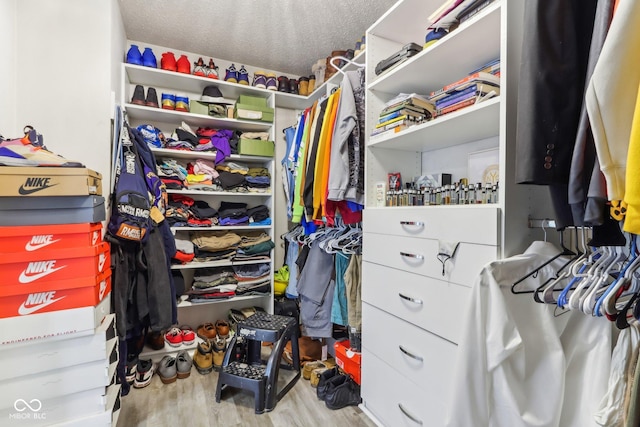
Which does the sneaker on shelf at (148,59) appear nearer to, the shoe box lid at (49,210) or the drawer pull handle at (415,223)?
the shoe box lid at (49,210)

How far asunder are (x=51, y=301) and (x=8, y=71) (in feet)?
3.78

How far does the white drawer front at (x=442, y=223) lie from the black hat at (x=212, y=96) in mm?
1645

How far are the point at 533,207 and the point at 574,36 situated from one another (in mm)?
517

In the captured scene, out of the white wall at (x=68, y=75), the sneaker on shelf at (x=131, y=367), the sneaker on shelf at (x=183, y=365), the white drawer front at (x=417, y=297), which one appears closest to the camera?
the white drawer front at (x=417, y=297)

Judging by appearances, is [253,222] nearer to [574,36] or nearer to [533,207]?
[533,207]

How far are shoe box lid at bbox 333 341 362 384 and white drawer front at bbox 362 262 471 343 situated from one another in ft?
0.89

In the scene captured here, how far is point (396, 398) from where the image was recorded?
1296 mm

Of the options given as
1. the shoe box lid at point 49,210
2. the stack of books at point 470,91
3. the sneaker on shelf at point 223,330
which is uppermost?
the stack of books at point 470,91

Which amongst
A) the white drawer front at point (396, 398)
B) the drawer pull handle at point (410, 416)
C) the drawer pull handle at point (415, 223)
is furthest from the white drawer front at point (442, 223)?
the drawer pull handle at point (410, 416)

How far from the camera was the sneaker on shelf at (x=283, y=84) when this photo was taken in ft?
8.47

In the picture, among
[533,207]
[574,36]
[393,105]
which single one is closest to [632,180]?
[574,36]

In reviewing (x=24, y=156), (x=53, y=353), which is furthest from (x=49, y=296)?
(x=24, y=156)
